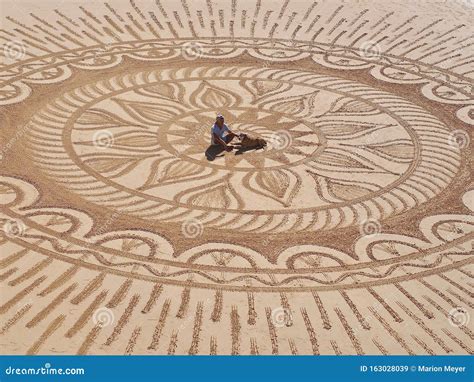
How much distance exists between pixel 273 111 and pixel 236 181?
10.1 ft

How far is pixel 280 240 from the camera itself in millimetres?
11688

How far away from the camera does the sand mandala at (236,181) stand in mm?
9820

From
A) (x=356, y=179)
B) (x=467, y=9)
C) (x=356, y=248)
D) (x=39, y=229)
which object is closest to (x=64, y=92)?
(x=39, y=229)

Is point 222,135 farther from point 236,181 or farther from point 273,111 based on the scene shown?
point 273,111

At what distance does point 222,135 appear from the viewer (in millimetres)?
14094

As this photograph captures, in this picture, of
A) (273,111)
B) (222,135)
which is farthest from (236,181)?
(273,111)

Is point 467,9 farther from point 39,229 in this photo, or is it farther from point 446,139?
point 39,229

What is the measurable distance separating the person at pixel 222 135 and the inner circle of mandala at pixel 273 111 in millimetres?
661

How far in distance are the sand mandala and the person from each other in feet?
0.70

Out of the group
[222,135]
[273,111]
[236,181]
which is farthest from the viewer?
[273,111]

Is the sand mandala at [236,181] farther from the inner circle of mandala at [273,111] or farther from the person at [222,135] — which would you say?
the person at [222,135]

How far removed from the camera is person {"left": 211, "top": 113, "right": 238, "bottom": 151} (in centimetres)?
1391

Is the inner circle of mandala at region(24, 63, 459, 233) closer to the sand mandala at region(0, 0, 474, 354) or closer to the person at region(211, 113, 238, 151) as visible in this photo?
the sand mandala at region(0, 0, 474, 354)

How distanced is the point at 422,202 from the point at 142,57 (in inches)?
322
